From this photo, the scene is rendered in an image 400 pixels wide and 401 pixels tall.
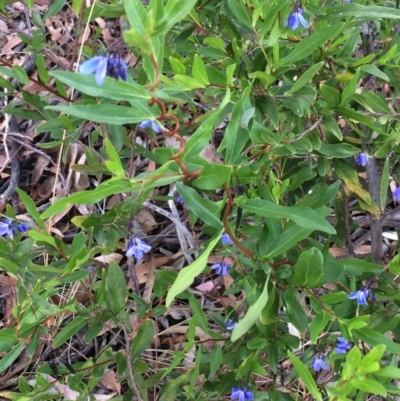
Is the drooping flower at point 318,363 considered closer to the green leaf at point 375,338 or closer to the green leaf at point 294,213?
the green leaf at point 375,338

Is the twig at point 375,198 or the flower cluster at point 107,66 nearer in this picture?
the flower cluster at point 107,66

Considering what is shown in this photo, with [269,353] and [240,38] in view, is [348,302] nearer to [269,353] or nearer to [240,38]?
[269,353]

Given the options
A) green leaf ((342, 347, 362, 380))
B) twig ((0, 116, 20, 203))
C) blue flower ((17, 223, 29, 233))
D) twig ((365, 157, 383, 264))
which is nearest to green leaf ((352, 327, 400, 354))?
green leaf ((342, 347, 362, 380))

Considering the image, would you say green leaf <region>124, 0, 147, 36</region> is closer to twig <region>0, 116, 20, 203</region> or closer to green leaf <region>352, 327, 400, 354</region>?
green leaf <region>352, 327, 400, 354</region>

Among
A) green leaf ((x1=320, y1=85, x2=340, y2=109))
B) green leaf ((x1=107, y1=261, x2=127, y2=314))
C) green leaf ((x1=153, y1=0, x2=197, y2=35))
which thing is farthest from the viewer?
green leaf ((x1=107, y1=261, x2=127, y2=314))

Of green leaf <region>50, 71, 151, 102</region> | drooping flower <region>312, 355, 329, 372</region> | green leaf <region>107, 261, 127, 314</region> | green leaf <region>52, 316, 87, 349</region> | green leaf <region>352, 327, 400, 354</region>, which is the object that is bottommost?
drooping flower <region>312, 355, 329, 372</region>

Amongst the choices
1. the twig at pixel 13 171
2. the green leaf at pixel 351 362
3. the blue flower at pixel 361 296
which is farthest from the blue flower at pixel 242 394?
the twig at pixel 13 171

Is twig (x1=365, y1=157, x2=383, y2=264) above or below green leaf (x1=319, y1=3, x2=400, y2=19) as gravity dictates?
below
